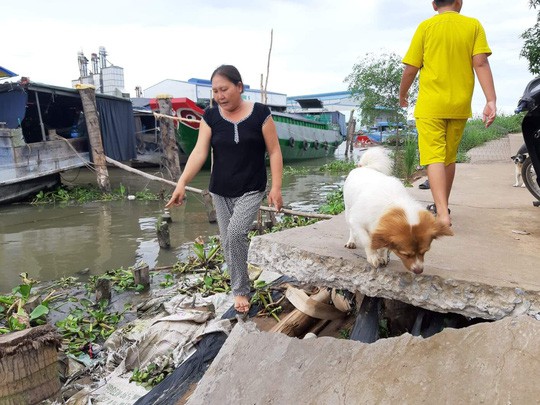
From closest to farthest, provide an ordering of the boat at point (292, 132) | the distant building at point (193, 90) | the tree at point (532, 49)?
the tree at point (532, 49)
the boat at point (292, 132)
the distant building at point (193, 90)

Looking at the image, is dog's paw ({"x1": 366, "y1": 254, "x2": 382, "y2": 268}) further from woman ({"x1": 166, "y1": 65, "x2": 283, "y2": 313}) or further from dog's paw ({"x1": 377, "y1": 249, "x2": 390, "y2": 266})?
woman ({"x1": 166, "y1": 65, "x2": 283, "y2": 313})

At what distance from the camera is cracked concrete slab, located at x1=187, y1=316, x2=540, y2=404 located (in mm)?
1759

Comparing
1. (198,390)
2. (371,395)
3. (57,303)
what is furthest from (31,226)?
(371,395)

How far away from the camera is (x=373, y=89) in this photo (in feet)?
48.6

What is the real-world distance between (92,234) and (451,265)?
25.3 ft

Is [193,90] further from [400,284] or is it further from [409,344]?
[409,344]

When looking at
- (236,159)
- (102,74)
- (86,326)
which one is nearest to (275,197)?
(236,159)

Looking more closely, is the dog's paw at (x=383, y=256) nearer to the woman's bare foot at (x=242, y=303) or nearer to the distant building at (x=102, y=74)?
the woman's bare foot at (x=242, y=303)

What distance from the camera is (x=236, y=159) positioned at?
3.25m

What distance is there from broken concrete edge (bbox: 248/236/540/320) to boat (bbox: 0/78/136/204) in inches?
403

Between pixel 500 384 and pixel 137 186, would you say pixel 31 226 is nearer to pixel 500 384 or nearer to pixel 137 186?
pixel 137 186

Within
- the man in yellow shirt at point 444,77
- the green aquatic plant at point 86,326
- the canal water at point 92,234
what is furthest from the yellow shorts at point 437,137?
the canal water at point 92,234

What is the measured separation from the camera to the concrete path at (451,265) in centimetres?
235

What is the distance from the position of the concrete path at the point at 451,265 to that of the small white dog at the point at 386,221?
16 cm
